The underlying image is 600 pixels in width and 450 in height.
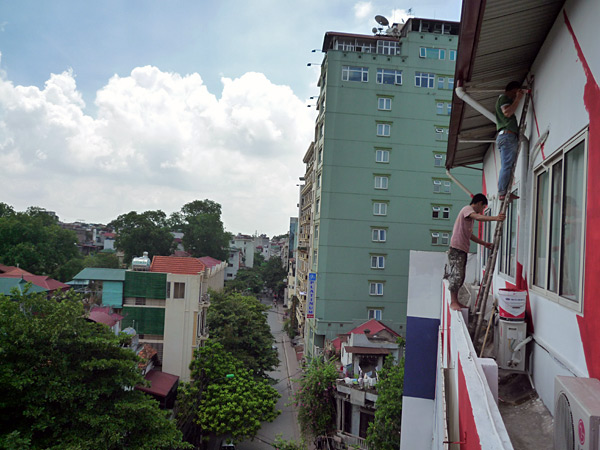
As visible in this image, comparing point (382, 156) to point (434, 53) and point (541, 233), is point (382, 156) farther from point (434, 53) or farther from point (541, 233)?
point (541, 233)

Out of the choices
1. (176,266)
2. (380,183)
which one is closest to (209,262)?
(176,266)

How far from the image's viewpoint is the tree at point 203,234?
165 feet

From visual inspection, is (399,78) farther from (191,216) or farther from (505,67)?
(191,216)

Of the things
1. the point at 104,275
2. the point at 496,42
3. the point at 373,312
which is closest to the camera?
the point at 496,42

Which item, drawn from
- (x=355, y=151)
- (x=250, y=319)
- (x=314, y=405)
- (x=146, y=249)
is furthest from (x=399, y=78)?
(x=146, y=249)

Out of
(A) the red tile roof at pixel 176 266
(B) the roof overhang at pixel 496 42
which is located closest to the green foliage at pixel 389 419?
(B) the roof overhang at pixel 496 42

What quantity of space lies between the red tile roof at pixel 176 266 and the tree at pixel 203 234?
88.2 ft

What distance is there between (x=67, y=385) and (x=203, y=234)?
4044 cm

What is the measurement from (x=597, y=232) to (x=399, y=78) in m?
23.5

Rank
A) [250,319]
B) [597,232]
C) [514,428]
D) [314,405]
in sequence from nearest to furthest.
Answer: [597,232] → [514,428] → [314,405] → [250,319]

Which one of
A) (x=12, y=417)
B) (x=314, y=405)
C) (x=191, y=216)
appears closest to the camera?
(x=12, y=417)

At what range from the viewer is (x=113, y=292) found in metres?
19.9

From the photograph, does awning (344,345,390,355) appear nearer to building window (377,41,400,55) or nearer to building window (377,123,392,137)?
building window (377,123,392,137)

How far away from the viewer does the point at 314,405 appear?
16.5 m
